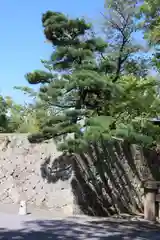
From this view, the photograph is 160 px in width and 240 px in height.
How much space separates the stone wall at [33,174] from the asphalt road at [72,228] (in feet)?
3.28

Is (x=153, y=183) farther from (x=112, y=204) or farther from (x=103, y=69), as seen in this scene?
(x=103, y=69)

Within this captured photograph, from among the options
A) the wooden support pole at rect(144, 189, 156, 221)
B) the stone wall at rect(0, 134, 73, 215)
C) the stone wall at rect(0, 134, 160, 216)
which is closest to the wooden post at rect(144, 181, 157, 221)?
the wooden support pole at rect(144, 189, 156, 221)

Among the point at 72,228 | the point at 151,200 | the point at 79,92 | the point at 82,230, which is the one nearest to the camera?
the point at 82,230

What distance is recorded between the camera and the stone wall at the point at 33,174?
30.9ft

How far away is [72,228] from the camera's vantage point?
7.41m

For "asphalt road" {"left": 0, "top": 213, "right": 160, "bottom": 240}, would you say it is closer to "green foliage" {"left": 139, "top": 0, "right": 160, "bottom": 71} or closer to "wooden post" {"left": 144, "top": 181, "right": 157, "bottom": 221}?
"wooden post" {"left": 144, "top": 181, "right": 157, "bottom": 221}

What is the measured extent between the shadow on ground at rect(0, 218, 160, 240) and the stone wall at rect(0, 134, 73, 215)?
1143 millimetres

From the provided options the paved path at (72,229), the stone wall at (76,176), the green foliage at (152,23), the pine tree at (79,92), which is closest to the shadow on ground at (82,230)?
the paved path at (72,229)

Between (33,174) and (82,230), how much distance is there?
325cm

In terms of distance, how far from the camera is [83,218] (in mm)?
8734

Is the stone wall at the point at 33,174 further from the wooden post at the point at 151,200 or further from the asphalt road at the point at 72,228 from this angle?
Result: the wooden post at the point at 151,200

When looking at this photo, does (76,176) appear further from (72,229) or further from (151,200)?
(72,229)

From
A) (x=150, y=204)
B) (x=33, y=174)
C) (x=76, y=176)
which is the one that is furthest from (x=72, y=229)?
(x=33, y=174)

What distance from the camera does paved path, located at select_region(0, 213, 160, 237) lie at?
6672 millimetres
